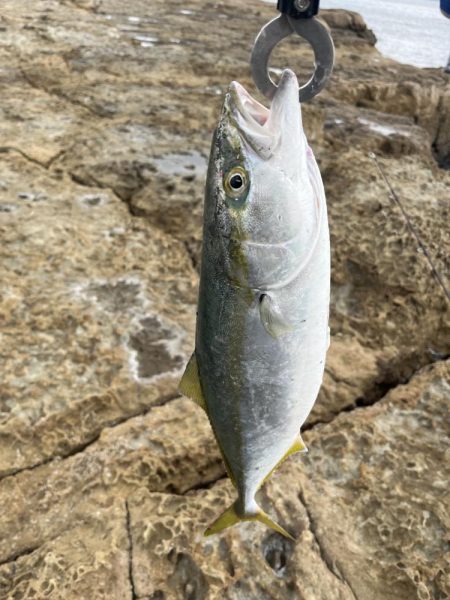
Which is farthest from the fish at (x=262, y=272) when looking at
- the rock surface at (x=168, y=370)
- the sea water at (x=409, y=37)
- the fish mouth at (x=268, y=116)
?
the sea water at (x=409, y=37)

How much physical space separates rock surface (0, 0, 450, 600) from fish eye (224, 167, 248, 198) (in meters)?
1.52

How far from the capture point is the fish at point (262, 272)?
55.1 inches

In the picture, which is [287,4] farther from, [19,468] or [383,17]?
[383,17]

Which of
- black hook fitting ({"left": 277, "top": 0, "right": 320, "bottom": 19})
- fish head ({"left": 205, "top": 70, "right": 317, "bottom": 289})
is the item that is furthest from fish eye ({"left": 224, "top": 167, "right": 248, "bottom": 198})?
black hook fitting ({"left": 277, "top": 0, "right": 320, "bottom": 19})

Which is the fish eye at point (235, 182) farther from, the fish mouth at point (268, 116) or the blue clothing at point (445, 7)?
the blue clothing at point (445, 7)

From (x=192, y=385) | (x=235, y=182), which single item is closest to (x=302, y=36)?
(x=235, y=182)

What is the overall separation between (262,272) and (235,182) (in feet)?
0.82

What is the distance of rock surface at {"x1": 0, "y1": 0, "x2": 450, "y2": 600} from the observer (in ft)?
7.26

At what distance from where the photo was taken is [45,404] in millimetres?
2732

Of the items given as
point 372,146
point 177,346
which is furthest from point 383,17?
point 177,346

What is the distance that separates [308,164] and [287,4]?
19.4 inches

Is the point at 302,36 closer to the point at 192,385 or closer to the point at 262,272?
the point at 262,272

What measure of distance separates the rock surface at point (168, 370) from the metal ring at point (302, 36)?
5.74ft

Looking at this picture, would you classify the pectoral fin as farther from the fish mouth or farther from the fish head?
the fish mouth
